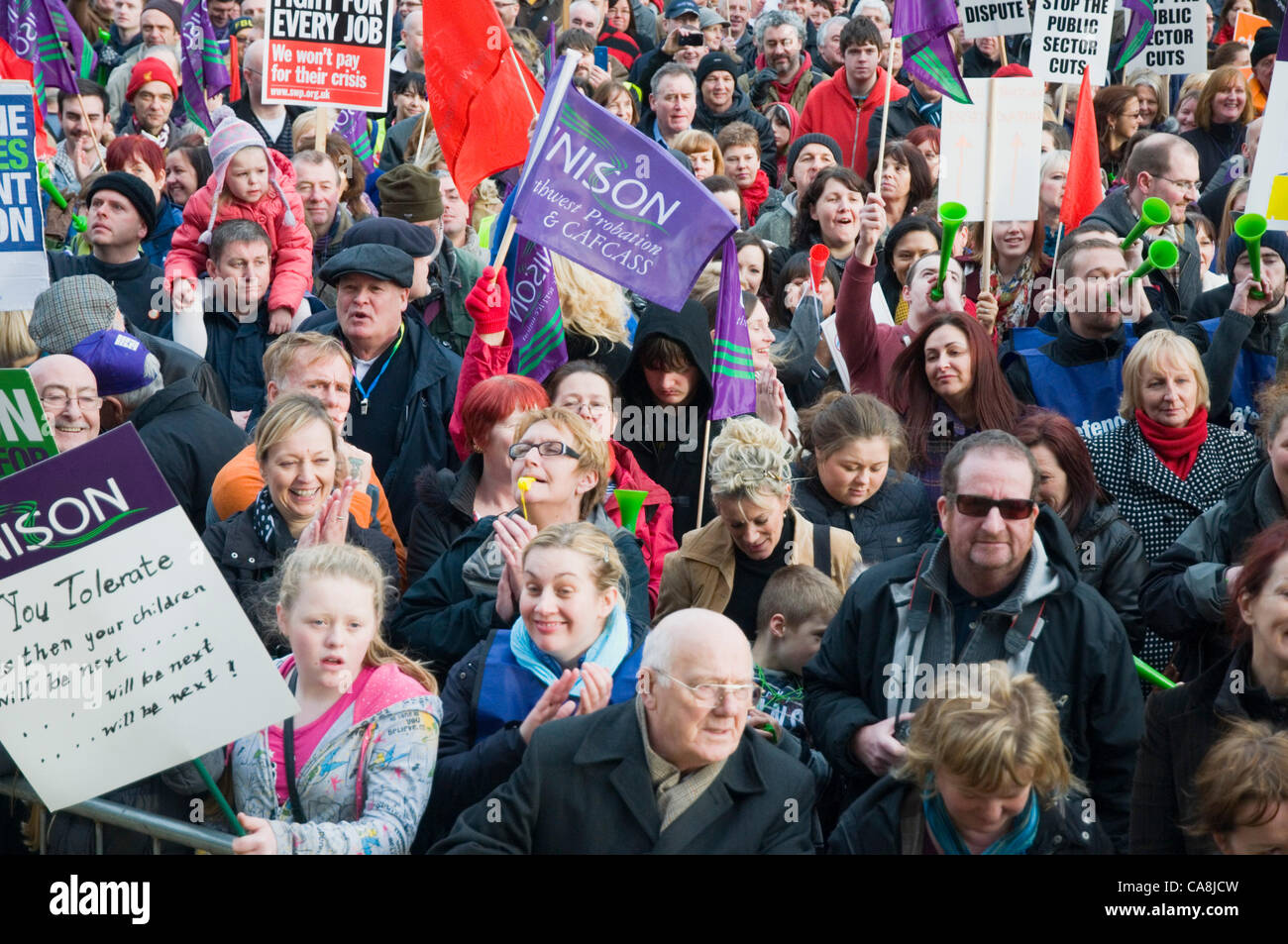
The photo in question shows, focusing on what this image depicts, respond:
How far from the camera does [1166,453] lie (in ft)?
19.9

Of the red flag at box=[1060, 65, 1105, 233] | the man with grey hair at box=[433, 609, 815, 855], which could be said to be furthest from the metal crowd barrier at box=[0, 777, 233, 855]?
the red flag at box=[1060, 65, 1105, 233]

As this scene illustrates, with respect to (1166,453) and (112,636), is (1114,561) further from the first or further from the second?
(112,636)

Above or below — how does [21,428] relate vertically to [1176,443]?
above

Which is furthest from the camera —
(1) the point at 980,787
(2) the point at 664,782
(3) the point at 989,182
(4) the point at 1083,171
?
(4) the point at 1083,171

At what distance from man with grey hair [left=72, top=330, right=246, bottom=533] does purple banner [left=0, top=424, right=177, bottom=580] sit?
6.91 ft

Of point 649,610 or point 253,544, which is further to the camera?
point 649,610

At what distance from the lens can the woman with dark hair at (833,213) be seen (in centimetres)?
906

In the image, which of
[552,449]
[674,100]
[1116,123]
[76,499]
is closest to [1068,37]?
[1116,123]

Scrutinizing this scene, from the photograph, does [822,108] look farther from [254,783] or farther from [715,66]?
[254,783]

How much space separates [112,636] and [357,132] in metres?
8.08

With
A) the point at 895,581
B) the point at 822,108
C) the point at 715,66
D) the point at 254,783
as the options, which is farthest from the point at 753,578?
the point at 715,66

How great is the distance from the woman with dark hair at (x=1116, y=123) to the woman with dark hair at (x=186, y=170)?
18.7ft

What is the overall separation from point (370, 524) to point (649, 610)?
983 mm

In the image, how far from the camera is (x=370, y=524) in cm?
581
